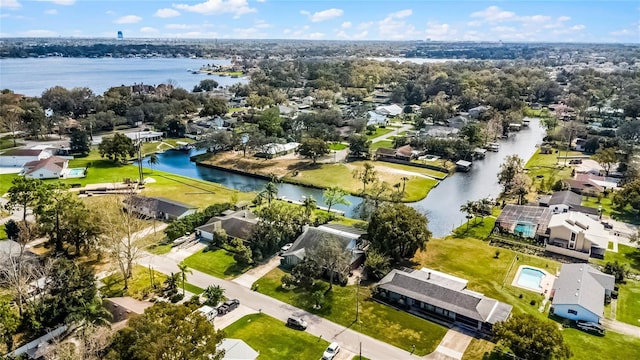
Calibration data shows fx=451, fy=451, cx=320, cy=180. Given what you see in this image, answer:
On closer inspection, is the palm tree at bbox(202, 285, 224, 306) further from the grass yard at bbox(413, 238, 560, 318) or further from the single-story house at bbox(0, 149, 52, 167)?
the single-story house at bbox(0, 149, 52, 167)

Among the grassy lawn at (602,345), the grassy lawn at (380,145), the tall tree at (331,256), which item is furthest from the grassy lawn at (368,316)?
the grassy lawn at (380,145)

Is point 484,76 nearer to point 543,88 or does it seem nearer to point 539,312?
point 543,88

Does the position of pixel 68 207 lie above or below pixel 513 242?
above

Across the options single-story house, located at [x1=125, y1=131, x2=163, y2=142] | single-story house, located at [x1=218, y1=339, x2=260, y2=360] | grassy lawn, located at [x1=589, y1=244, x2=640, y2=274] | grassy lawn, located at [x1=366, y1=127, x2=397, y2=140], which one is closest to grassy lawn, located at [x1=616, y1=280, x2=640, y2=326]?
grassy lawn, located at [x1=589, y1=244, x2=640, y2=274]

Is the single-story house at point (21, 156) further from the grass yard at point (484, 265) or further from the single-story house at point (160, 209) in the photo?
the grass yard at point (484, 265)

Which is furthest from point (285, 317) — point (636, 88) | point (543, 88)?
point (636, 88)

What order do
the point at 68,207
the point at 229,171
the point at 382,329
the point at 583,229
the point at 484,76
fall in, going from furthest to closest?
the point at 484,76
the point at 229,171
the point at 583,229
the point at 68,207
the point at 382,329

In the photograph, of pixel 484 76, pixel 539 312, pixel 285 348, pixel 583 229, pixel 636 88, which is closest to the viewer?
pixel 285 348
